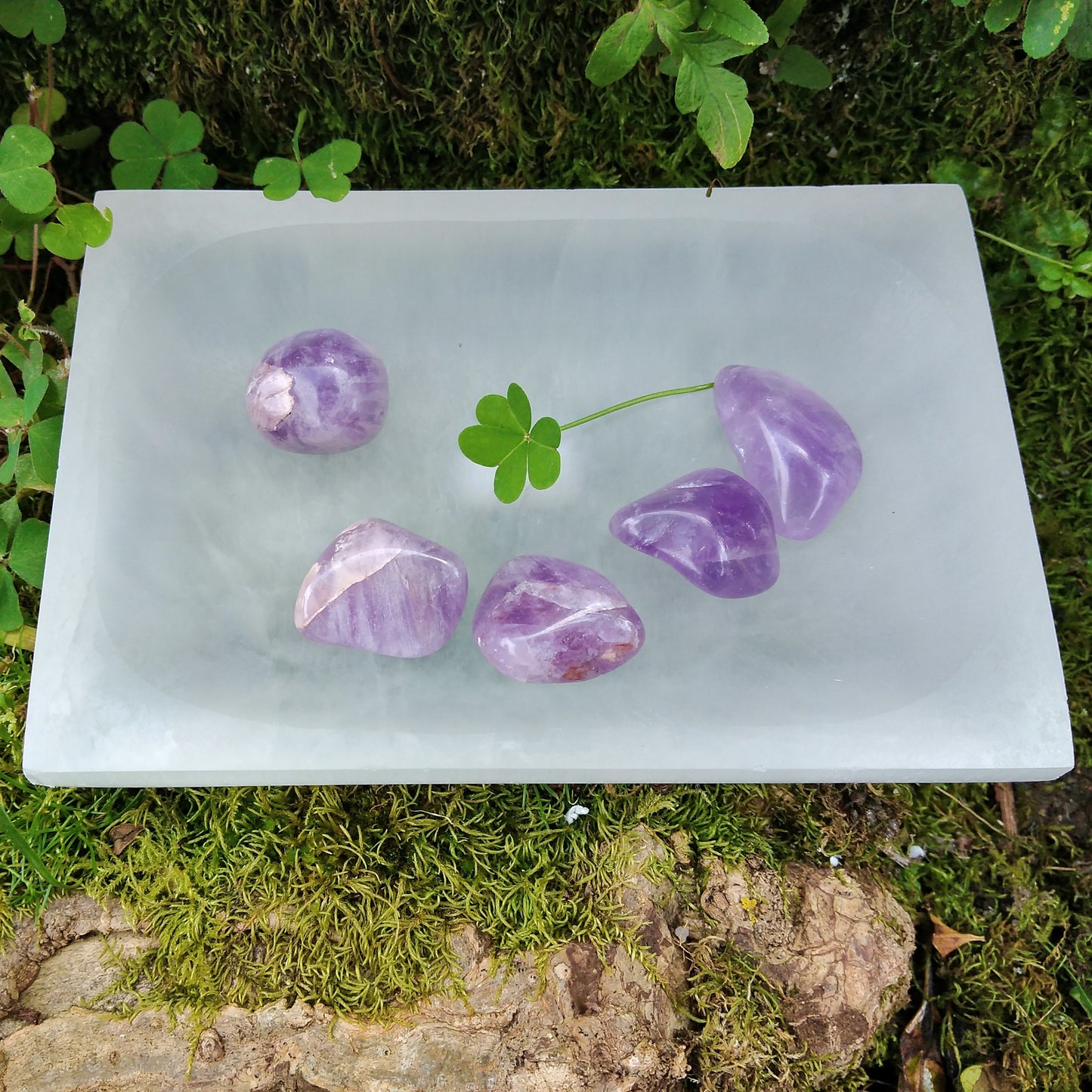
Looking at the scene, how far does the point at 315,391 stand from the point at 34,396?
309 millimetres

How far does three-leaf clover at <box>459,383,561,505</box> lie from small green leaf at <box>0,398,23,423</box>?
0.49 metres

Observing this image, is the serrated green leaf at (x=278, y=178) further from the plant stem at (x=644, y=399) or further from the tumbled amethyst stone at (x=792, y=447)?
the tumbled amethyst stone at (x=792, y=447)

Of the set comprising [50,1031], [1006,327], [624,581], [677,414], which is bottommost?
[50,1031]

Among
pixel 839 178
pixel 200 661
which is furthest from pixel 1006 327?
pixel 200 661

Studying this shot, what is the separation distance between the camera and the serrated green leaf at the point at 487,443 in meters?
0.95

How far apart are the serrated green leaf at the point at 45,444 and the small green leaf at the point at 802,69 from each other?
0.93 meters

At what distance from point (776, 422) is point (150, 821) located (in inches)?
33.7

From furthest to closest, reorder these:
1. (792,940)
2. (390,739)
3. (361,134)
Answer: (361,134) → (792,940) → (390,739)

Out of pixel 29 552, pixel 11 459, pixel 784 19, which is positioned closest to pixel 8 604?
pixel 29 552

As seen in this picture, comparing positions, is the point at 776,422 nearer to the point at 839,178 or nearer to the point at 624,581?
the point at 624,581

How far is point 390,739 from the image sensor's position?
3.03 feet

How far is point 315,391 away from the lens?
3.30ft

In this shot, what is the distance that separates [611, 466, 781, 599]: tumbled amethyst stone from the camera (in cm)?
99

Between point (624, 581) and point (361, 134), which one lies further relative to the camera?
point (361, 134)
